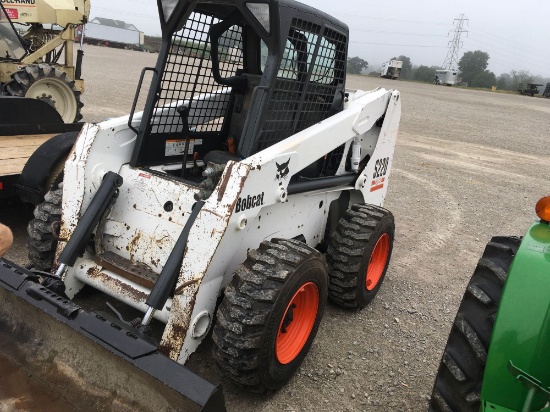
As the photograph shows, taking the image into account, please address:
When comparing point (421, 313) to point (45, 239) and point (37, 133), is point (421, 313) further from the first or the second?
point (37, 133)

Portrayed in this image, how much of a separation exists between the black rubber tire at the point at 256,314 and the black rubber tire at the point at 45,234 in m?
1.41

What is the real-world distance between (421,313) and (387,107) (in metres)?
1.74

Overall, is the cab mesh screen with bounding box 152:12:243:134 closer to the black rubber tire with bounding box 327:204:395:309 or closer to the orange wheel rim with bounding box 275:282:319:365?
the black rubber tire with bounding box 327:204:395:309

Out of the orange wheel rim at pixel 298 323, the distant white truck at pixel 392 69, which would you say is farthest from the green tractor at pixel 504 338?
the distant white truck at pixel 392 69

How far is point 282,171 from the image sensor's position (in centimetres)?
294

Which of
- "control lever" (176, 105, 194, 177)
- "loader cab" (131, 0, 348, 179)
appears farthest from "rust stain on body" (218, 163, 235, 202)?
"control lever" (176, 105, 194, 177)

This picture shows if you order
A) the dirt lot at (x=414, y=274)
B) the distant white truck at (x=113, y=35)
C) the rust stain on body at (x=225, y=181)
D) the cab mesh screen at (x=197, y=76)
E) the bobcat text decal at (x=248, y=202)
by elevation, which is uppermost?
the distant white truck at (x=113, y=35)

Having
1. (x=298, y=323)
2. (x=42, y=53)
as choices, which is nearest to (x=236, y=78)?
(x=298, y=323)

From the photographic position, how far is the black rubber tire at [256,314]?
2516 millimetres

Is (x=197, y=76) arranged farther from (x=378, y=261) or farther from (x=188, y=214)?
(x=378, y=261)

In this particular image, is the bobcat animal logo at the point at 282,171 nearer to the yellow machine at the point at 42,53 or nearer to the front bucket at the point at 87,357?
the front bucket at the point at 87,357

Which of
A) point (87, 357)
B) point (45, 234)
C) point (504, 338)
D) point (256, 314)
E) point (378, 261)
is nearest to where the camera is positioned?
point (504, 338)

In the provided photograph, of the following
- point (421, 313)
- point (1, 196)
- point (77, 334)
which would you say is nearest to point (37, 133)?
point (1, 196)

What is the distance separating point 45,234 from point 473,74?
80.9 m
